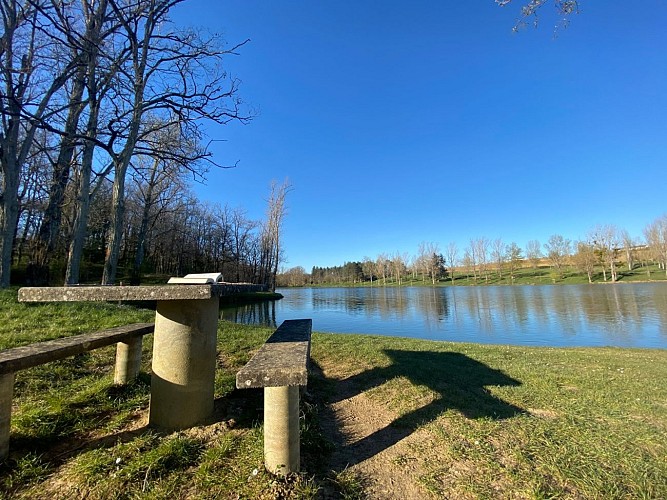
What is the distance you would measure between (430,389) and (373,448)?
1430mm

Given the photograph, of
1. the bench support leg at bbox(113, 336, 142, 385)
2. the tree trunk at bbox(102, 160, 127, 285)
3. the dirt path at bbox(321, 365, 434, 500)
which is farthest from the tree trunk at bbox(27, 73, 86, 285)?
the dirt path at bbox(321, 365, 434, 500)

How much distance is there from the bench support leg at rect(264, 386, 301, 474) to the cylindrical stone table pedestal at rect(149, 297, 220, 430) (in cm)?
82

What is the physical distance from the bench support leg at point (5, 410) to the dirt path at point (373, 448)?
6.66 ft

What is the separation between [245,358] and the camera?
15.8 ft

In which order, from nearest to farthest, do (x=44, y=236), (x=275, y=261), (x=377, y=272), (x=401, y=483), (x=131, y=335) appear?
(x=401, y=483), (x=131, y=335), (x=44, y=236), (x=275, y=261), (x=377, y=272)

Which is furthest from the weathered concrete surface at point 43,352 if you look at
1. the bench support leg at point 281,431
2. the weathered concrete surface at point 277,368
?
the bench support leg at point 281,431

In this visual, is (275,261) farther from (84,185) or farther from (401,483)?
(401,483)

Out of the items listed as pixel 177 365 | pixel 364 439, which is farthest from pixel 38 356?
pixel 364 439

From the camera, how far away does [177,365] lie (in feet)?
8.00

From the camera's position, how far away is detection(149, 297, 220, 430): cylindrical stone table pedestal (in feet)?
7.98

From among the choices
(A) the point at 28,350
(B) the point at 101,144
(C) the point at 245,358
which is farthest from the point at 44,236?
(A) the point at 28,350

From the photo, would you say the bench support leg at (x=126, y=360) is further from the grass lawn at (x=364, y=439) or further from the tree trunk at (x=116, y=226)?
the tree trunk at (x=116, y=226)

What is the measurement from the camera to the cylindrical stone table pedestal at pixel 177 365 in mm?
2432

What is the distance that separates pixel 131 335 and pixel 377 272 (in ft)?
290
